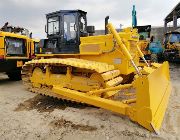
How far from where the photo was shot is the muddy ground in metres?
4.17

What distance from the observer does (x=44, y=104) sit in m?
6.20

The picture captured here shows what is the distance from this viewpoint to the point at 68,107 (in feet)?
19.1

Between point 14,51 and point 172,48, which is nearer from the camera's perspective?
point 14,51

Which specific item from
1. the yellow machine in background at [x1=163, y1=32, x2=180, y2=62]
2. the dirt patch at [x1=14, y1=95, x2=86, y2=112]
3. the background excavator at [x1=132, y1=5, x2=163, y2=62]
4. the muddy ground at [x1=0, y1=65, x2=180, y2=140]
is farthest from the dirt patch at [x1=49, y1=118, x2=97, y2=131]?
the yellow machine in background at [x1=163, y1=32, x2=180, y2=62]

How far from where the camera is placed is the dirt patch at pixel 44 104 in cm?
584

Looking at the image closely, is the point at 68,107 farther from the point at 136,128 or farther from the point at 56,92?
the point at 136,128

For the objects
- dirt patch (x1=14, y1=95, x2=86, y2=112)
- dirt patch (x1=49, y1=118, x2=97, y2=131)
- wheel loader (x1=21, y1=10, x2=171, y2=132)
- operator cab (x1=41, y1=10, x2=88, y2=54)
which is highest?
operator cab (x1=41, y1=10, x2=88, y2=54)

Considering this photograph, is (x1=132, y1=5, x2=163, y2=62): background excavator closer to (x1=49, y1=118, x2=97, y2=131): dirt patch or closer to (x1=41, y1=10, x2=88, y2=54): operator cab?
(x1=41, y1=10, x2=88, y2=54): operator cab

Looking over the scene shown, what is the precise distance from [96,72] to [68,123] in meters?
1.42

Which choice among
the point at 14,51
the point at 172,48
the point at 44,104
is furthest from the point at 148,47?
the point at 44,104

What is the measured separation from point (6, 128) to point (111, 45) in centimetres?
314

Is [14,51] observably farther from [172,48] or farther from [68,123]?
[172,48]

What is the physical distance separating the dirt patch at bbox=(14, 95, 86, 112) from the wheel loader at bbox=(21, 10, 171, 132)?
223mm

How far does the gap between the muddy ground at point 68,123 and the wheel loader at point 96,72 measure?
217mm
